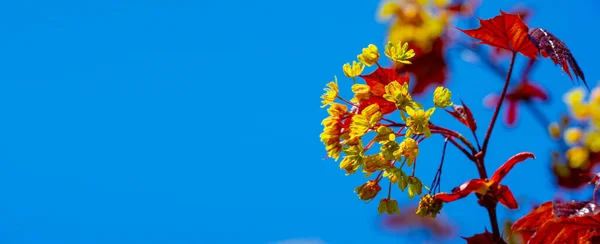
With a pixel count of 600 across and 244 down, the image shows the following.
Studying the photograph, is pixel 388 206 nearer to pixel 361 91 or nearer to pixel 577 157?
pixel 361 91

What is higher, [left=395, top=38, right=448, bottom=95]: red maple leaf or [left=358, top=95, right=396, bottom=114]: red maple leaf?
[left=395, top=38, right=448, bottom=95]: red maple leaf

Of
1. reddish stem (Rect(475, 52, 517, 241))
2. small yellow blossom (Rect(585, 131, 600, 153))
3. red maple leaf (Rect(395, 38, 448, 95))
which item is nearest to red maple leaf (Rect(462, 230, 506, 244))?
reddish stem (Rect(475, 52, 517, 241))

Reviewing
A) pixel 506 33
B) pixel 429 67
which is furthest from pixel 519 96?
pixel 506 33

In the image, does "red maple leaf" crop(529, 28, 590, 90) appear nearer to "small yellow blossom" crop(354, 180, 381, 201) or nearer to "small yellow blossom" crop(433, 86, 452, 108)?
"small yellow blossom" crop(433, 86, 452, 108)

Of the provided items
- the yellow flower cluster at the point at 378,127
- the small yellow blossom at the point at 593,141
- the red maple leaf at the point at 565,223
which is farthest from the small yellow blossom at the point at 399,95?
the small yellow blossom at the point at 593,141

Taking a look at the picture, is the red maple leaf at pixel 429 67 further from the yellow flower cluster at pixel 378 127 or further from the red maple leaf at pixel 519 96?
the yellow flower cluster at pixel 378 127

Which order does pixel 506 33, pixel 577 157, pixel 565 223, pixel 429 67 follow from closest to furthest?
1. pixel 565 223
2. pixel 506 33
3. pixel 577 157
4. pixel 429 67
